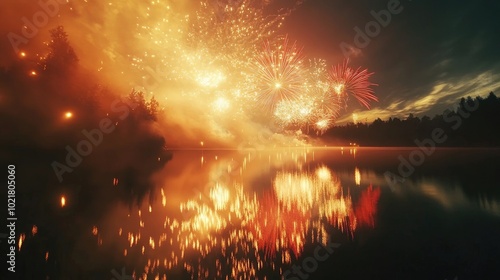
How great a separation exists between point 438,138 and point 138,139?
330 feet

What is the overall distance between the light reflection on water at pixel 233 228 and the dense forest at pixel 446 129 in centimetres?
7994

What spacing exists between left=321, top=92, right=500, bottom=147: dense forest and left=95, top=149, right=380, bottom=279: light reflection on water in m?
79.9

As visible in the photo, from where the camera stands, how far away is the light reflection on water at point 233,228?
711 cm

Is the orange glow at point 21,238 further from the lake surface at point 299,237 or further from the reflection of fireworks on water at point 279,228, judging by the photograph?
the reflection of fireworks on water at point 279,228

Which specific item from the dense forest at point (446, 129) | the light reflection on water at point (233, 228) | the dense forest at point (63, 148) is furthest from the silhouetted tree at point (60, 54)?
the dense forest at point (446, 129)

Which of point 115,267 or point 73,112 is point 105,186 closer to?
point 115,267

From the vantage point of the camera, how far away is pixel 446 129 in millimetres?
89250

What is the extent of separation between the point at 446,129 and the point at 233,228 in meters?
105

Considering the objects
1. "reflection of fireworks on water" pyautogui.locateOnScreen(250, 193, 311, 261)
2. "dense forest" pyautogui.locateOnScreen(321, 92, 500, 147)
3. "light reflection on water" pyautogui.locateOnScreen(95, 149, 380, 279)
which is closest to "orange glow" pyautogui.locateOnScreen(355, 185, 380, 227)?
"light reflection on water" pyautogui.locateOnScreen(95, 149, 380, 279)

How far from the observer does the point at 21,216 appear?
10.9 metres

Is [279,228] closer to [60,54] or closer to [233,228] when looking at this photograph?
[233,228]

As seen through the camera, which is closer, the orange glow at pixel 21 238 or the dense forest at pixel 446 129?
the orange glow at pixel 21 238

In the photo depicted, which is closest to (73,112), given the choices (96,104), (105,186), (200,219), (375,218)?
(96,104)

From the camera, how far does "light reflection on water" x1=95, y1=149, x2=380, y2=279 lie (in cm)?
711
